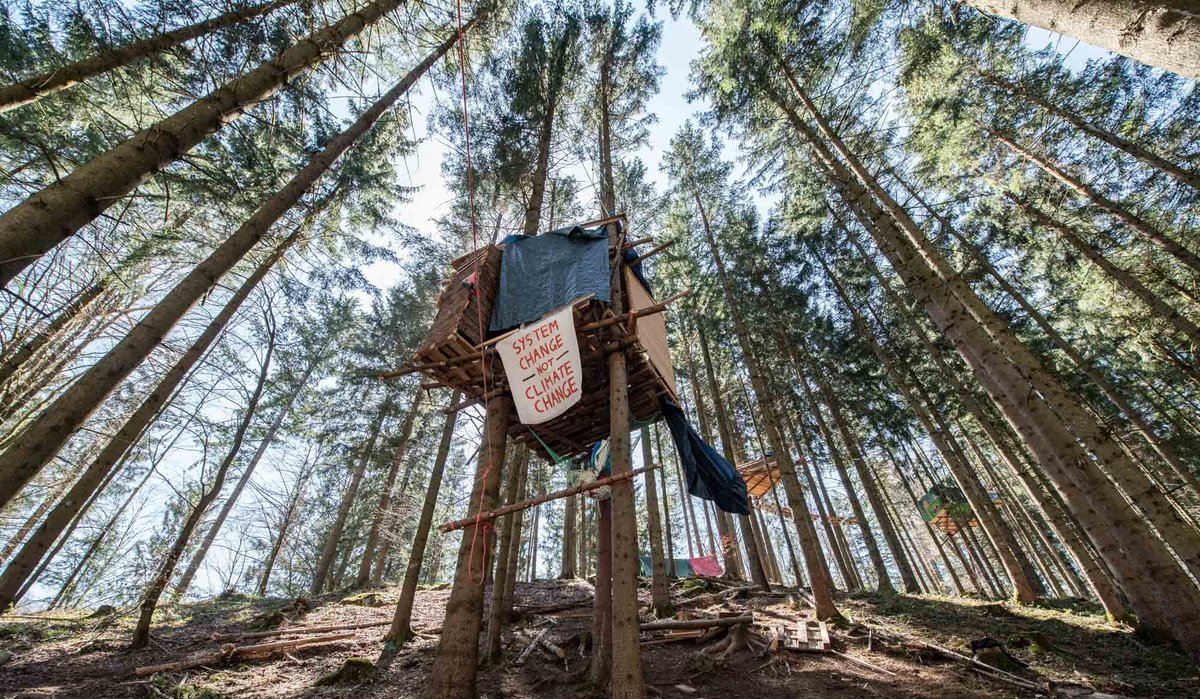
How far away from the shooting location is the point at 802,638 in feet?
19.8

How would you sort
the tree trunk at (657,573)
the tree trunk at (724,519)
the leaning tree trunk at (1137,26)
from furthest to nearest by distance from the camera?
1. the tree trunk at (724,519)
2. the tree trunk at (657,573)
3. the leaning tree trunk at (1137,26)

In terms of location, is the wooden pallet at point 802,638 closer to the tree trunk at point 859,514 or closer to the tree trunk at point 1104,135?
the tree trunk at point 859,514

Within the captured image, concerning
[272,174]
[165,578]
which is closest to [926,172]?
[272,174]

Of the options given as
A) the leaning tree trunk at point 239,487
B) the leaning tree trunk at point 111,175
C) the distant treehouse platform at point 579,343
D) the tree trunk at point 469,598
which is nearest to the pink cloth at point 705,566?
the distant treehouse platform at point 579,343

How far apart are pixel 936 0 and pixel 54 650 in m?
19.4

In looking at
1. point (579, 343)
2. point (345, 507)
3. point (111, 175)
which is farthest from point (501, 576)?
point (345, 507)

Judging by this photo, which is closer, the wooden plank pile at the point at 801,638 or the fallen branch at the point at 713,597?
the wooden plank pile at the point at 801,638

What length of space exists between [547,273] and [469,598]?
14.5ft

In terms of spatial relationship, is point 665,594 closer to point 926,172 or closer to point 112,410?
point 926,172

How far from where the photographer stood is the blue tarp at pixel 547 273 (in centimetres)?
602

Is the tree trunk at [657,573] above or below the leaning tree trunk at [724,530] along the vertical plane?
below

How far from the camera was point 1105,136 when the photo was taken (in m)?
10.5

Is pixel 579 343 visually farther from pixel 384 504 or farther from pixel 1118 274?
pixel 1118 274

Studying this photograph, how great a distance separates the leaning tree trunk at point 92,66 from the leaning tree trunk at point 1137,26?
5.94 metres
